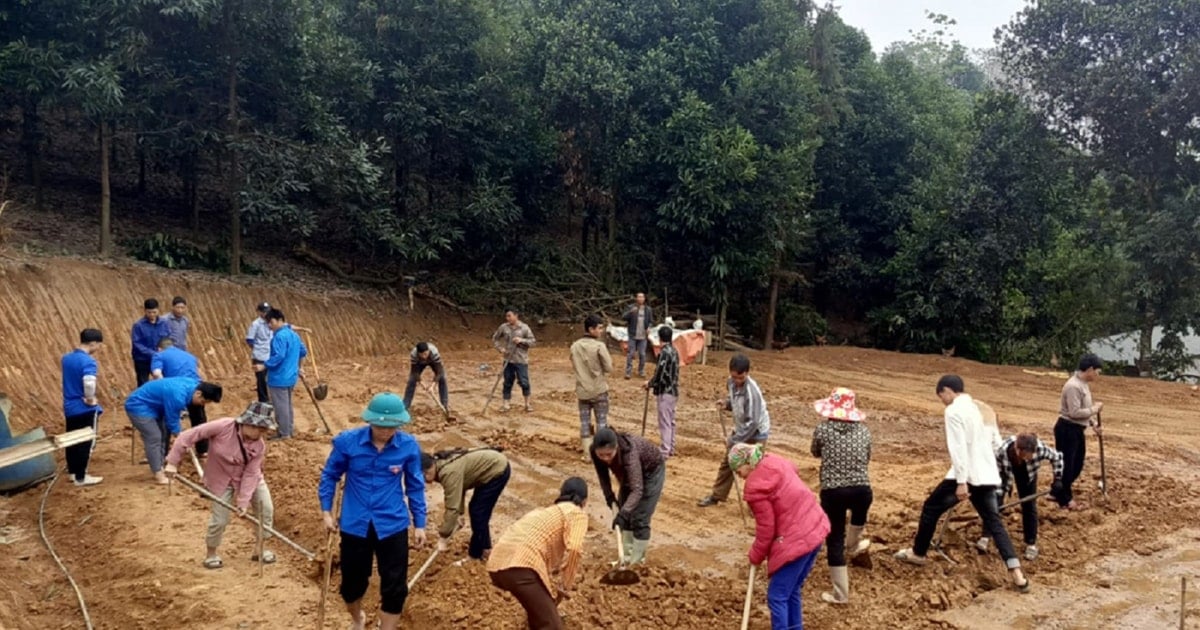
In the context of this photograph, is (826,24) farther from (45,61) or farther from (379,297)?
(45,61)

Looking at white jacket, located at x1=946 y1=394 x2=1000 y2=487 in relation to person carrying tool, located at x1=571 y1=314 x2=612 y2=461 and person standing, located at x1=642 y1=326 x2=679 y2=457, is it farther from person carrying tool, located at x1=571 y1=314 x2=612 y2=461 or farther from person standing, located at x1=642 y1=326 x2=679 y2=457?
person carrying tool, located at x1=571 y1=314 x2=612 y2=461

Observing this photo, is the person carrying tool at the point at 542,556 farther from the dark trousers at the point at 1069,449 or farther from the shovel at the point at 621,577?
the dark trousers at the point at 1069,449

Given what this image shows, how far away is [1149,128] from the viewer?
18.8 m

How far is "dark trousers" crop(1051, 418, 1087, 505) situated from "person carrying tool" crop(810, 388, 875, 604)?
303cm

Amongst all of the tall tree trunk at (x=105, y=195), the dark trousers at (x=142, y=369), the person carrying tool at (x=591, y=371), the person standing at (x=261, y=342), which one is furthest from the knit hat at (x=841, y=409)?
the tall tree trunk at (x=105, y=195)

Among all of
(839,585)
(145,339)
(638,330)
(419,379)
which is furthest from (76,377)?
(638,330)

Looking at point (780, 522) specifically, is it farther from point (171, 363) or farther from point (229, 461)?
point (171, 363)

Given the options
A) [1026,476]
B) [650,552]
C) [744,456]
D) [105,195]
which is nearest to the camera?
[744,456]

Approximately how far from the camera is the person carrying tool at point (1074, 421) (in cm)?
802

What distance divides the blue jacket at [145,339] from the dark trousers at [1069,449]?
1053 cm

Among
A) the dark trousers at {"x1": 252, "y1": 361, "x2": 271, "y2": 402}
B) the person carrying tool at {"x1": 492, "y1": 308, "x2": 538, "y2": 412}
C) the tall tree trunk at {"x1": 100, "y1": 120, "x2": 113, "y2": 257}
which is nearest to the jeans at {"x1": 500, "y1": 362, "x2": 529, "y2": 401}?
the person carrying tool at {"x1": 492, "y1": 308, "x2": 538, "y2": 412}

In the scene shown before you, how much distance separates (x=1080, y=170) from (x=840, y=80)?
6.90m

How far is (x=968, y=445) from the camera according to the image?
6605 mm

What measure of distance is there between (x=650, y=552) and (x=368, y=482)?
3004mm
